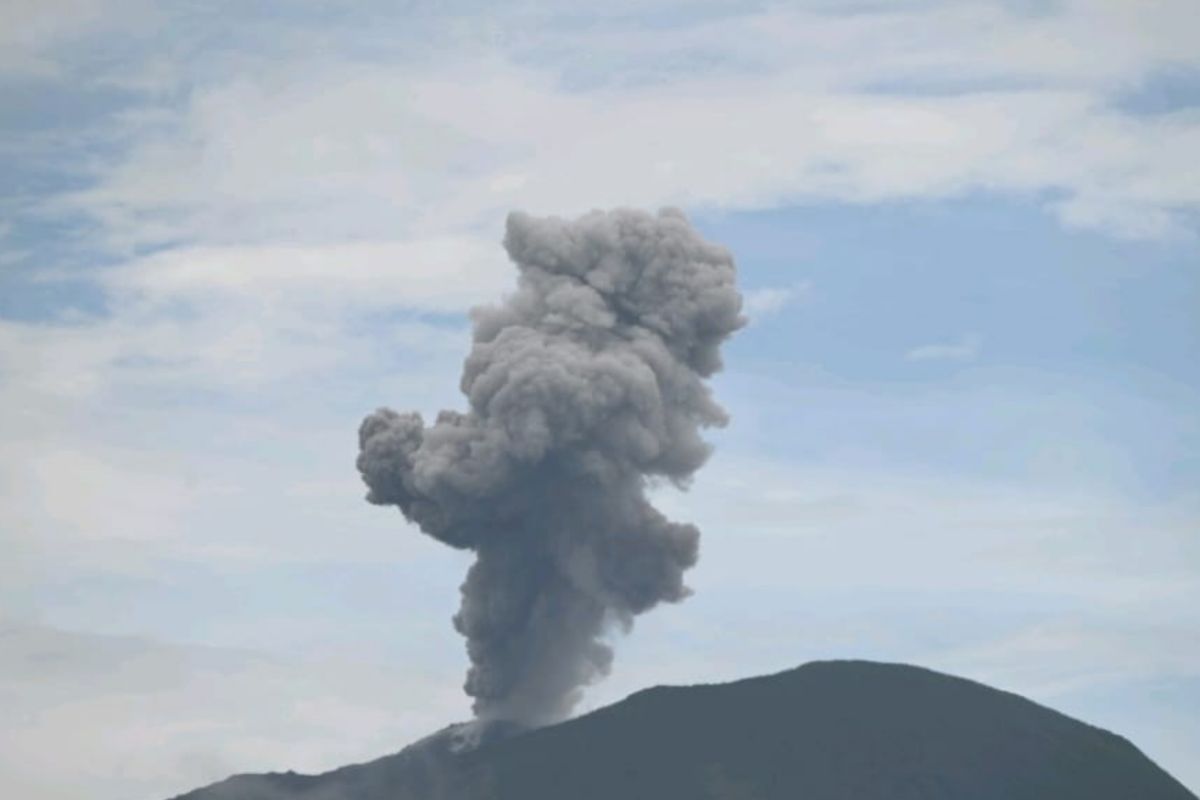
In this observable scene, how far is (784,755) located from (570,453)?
1990cm

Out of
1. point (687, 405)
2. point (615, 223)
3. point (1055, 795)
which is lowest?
point (1055, 795)

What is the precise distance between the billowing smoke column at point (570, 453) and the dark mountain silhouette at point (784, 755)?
12.6 ft

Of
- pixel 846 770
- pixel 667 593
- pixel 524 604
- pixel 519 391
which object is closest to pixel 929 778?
pixel 846 770

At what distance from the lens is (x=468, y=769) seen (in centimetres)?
9325

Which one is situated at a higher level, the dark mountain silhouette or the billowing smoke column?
the billowing smoke column

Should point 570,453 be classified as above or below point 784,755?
above

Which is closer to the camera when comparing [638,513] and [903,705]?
[638,513]

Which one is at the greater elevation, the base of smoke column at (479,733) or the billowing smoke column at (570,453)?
the billowing smoke column at (570,453)

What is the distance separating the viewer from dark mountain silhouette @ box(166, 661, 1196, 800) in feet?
298

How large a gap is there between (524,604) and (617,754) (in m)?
12.0

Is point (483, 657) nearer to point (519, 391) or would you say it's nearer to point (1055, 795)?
point (519, 391)

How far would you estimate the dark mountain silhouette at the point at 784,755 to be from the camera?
90.8 meters

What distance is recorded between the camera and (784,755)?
3718 inches

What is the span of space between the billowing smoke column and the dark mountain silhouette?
383cm
